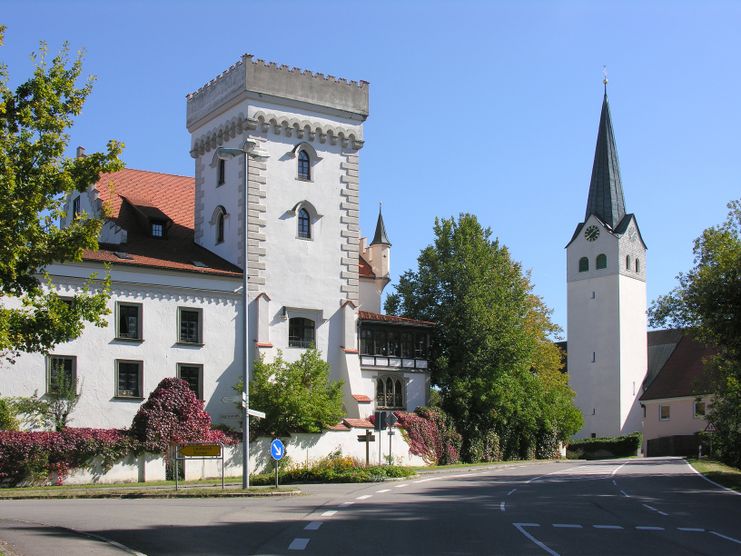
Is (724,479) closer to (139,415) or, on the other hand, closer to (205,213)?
(139,415)

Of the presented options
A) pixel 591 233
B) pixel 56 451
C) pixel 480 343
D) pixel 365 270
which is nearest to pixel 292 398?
pixel 56 451

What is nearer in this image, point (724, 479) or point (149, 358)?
point (724, 479)

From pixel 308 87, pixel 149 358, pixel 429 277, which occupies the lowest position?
pixel 149 358

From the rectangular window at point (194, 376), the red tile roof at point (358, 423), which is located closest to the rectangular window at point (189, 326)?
the rectangular window at point (194, 376)

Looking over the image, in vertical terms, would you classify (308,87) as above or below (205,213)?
above

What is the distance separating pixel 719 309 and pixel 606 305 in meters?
66.6

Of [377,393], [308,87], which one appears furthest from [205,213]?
[377,393]

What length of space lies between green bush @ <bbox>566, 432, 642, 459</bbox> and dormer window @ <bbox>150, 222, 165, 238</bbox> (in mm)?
40844

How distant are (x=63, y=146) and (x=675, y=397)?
77.1 metres

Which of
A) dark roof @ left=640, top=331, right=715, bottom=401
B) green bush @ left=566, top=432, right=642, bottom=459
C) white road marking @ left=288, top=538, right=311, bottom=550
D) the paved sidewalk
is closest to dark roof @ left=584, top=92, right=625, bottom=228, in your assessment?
dark roof @ left=640, top=331, right=715, bottom=401

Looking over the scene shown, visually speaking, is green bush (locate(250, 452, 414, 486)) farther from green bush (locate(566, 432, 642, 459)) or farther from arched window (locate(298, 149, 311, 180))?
green bush (locate(566, 432, 642, 459))

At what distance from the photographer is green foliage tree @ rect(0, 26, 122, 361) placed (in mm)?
19016

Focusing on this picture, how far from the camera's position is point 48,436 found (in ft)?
120

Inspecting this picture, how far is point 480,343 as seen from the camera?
54.6 m
